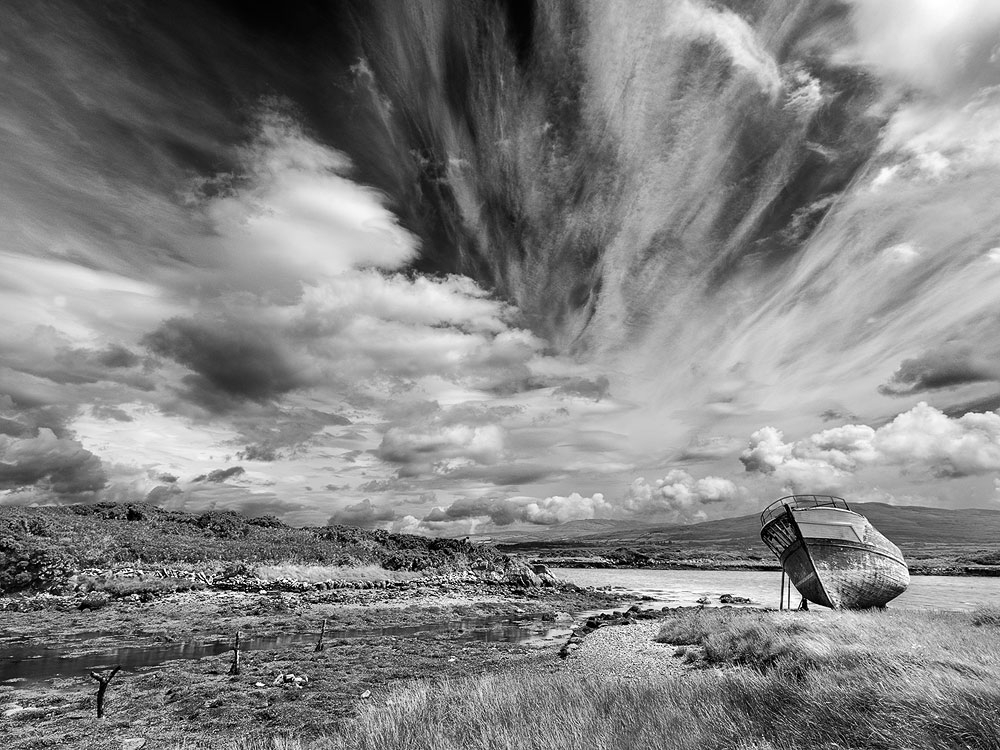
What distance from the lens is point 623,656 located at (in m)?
21.3

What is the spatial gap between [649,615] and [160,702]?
2943 cm

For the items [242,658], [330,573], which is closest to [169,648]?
[242,658]

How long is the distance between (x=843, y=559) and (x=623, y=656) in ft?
48.5

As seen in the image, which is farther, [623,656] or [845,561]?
[845,561]

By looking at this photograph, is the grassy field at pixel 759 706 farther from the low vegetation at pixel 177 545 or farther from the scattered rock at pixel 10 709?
the low vegetation at pixel 177 545

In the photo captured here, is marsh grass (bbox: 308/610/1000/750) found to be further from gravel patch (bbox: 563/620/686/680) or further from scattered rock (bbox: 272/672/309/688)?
scattered rock (bbox: 272/672/309/688)

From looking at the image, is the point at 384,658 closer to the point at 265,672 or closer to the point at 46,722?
the point at 265,672

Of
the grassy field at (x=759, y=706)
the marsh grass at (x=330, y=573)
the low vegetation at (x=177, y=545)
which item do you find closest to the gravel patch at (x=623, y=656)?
the grassy field at (x=759, y=706)

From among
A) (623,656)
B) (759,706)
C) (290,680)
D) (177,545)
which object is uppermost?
(177,545)

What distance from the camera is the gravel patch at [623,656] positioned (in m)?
17.8

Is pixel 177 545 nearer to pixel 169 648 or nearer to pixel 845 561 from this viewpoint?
pixel 169 648

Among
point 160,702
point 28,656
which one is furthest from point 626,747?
point 28,656

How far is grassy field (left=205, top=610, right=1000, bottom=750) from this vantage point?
714cm

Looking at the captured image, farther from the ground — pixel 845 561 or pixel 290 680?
pixel 845 561
